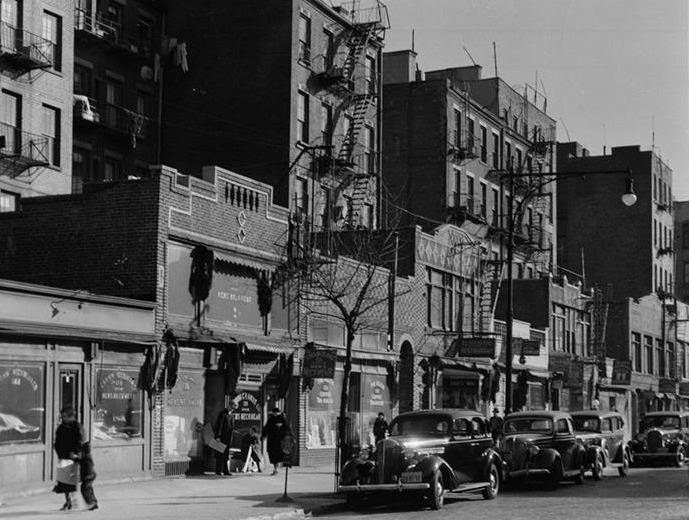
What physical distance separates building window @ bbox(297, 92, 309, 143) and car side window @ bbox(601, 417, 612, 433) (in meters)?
18.4

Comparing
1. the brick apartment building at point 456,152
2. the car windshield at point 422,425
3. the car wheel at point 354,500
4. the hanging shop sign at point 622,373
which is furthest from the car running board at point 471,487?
the hanging shop sign at point 622,373

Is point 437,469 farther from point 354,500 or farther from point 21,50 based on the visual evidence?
point 21,50

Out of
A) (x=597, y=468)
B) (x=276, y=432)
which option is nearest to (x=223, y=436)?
(x=276, y=432)

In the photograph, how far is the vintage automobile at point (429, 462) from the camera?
21844mm

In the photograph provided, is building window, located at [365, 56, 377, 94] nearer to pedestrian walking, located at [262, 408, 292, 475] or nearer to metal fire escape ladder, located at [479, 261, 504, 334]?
metal fire escape ladder, located at [479, 261, 504, 334]

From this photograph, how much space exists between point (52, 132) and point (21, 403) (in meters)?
18.5

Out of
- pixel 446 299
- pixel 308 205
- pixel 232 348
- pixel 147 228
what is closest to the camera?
pixel 147 228

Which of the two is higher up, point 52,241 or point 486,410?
point 52,241

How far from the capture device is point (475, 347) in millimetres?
41000

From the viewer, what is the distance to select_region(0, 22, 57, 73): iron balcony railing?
36656 millimetres

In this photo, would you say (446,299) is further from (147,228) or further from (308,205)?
(147,228)

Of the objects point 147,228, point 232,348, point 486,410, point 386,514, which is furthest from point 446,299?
point 386,514

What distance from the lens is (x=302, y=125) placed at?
46375 mm

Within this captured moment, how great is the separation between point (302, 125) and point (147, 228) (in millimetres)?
20642
